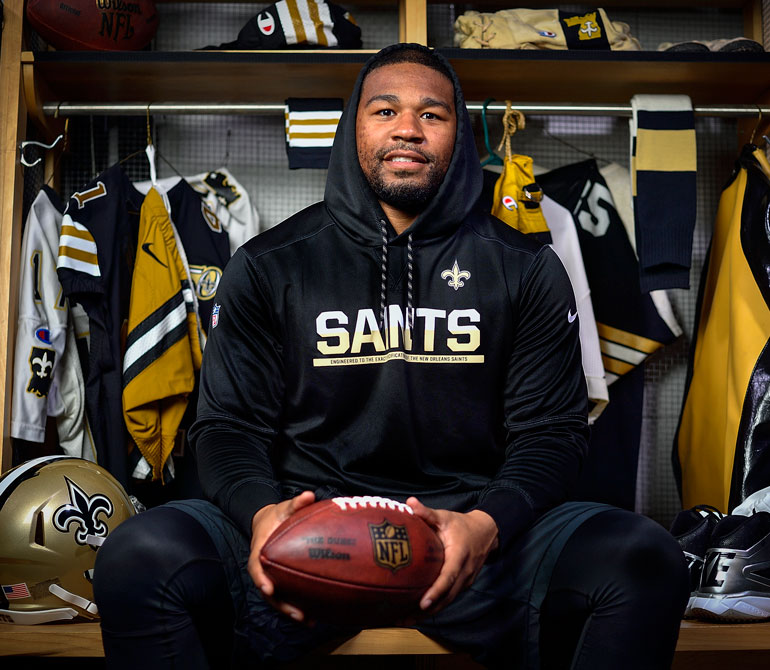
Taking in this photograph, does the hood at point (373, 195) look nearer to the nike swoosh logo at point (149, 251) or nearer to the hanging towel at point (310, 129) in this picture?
the hanging towel at point (310, 129)

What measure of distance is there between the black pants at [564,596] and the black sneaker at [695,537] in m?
0.48

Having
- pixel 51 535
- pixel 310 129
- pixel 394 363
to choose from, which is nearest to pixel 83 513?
pixel 51 535

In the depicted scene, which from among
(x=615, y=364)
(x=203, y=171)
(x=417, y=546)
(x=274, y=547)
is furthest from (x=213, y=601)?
(x=203, y=171)

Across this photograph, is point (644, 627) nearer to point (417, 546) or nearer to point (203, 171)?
point (417, 546)

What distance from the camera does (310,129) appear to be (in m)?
2.19

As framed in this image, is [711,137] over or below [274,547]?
over

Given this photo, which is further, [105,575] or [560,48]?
[560,48]

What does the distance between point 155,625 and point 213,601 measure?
0.31ft

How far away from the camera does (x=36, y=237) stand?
2.08 meters

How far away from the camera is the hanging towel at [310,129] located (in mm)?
2182

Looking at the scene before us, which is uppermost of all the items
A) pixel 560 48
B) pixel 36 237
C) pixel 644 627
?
pixel 560 48

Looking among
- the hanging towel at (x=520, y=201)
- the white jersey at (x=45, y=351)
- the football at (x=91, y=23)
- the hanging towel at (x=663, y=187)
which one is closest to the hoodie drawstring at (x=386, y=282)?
the hanging towel at (x=520, y=201)

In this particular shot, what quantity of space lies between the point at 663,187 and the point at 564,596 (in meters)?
1.27

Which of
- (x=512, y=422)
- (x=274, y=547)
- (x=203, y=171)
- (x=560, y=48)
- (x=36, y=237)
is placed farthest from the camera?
(x=203, y=171)
